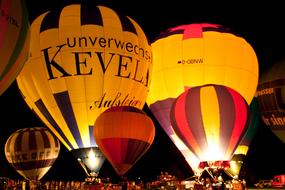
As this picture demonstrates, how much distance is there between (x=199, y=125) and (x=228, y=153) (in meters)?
0.74

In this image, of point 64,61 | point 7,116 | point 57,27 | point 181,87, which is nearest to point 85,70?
point 64,61

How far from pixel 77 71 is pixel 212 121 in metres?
3.01

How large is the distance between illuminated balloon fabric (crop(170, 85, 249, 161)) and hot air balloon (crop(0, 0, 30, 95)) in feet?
12.0

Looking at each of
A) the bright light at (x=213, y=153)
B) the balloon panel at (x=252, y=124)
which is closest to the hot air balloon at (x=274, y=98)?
the balloon panel at (x=252, y=124)

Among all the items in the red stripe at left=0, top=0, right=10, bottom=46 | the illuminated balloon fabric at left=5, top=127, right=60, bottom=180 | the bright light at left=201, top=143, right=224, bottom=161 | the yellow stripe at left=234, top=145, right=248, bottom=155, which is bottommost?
the bright light at left=201, top=143, right=224, bottom=161

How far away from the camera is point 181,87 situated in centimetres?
1173

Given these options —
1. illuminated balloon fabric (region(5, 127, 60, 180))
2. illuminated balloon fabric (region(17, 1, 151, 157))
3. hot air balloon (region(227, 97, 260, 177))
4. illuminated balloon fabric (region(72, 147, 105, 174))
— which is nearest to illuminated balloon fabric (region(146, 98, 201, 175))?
illuminated balloon fabric (region(17, 1, 151, 157))

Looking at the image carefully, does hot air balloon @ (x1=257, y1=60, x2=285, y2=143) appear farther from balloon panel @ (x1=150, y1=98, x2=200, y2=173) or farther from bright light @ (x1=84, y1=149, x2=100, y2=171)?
bright light @ (x1=84, y1=149, x2=100, y2=171)

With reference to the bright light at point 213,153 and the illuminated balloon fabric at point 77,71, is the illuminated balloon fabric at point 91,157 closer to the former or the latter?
the illuminated balloon fabric at point 77,71

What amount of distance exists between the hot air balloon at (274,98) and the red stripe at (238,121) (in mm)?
4763

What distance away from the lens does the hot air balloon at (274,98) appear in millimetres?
14102

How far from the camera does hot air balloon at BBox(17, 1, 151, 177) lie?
1050 centimetres

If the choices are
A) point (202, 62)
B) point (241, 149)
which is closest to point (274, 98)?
point (241, 149)

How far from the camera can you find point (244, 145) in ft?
47.0
